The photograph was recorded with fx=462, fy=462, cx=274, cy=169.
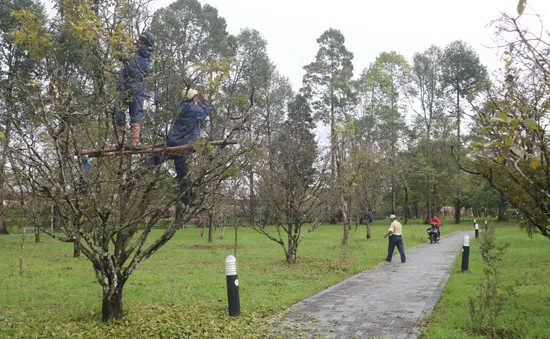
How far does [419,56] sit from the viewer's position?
1885 inches

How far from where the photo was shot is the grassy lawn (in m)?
6.25

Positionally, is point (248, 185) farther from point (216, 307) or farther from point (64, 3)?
point (64, 3)

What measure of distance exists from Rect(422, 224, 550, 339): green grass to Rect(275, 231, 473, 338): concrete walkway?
26cm

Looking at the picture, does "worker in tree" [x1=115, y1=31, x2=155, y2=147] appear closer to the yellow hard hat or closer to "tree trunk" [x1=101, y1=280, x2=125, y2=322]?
the yellow hard hat

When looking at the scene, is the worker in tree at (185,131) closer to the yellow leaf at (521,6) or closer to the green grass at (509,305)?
the green grass at (509,305)

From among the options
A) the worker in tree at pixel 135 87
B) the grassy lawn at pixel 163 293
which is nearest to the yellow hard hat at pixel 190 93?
the worker in tree at pixel 135 87

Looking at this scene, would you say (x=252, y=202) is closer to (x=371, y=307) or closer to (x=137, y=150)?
(x=371, y=307)

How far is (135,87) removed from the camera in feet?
19.8

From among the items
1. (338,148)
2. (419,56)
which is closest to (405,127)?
(419,56)

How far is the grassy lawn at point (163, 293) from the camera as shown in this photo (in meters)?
6.25

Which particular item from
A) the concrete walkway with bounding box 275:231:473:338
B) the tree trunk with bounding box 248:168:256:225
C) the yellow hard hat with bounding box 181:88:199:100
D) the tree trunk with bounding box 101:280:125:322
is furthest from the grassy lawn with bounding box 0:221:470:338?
the yellow hard hat with bounding box 181:88:199:100

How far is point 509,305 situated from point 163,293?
21.2 ft

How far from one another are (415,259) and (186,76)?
488 inches

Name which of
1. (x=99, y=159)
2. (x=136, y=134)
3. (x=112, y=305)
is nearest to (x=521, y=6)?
(x=136, y=134)
